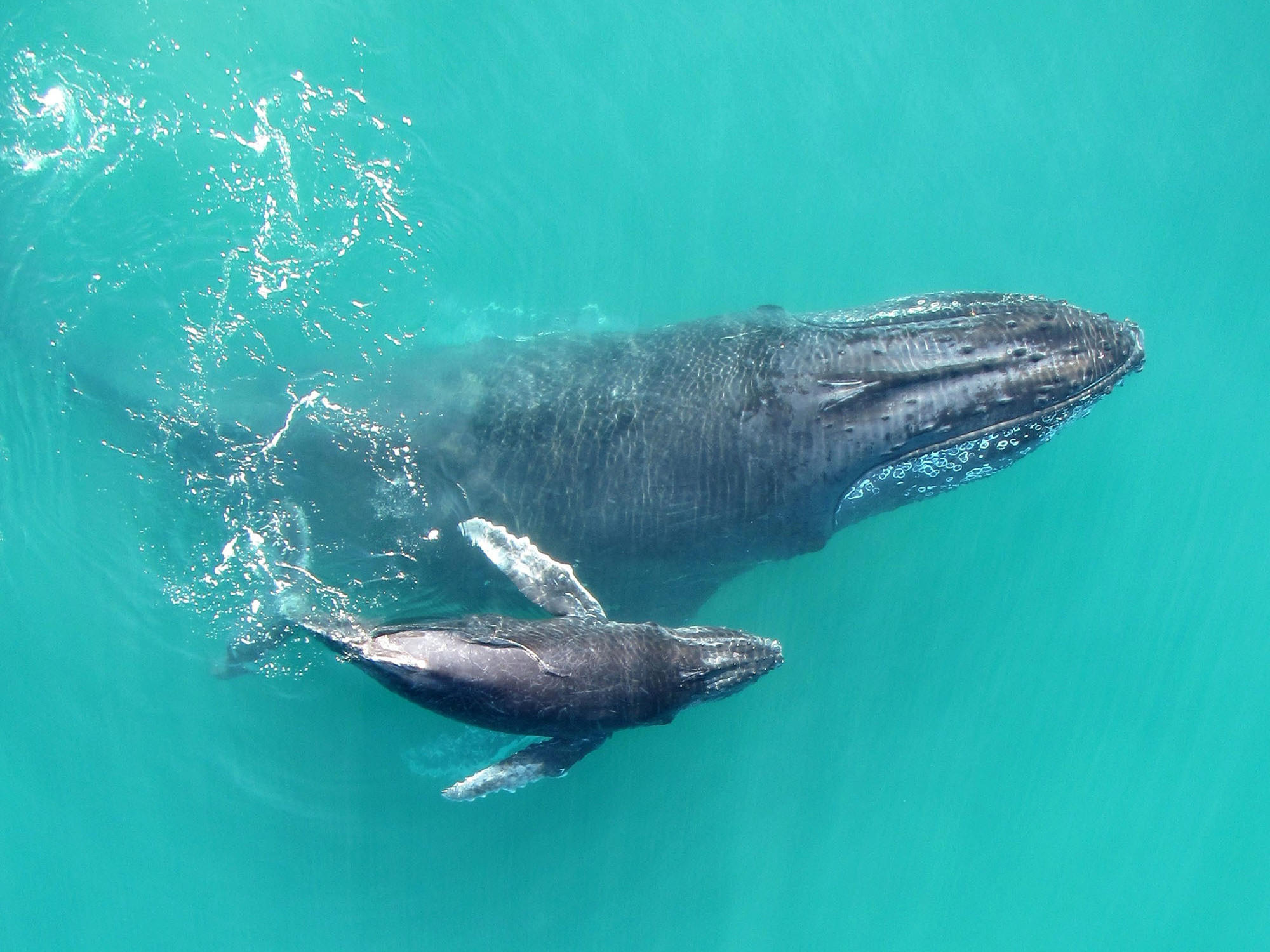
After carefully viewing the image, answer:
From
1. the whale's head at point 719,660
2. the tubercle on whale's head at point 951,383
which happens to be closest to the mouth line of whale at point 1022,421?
the tubercle on whale's head at point 951,383

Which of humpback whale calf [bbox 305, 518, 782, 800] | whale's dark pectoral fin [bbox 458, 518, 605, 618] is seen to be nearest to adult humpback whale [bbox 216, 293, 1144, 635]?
whale's dark pectoral fin [bbox 458, 518, 605, 618]

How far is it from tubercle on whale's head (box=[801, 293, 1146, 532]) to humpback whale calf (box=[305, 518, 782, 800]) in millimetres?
2812

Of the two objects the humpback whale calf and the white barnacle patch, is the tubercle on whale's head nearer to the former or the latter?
the white barnacle patch

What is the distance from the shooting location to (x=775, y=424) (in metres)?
10.0

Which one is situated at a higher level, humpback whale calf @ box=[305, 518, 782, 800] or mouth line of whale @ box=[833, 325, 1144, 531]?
mouth line of whale @ box=[833, 325, 1144, 531]

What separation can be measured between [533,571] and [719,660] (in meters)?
2.73

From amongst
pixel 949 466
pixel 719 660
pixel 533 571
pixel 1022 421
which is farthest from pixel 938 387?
pixel 533 571

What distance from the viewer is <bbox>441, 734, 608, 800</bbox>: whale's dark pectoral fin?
32.8ft

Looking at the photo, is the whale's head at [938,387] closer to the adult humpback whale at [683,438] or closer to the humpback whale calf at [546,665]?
the adult humpback whale at [683,438]

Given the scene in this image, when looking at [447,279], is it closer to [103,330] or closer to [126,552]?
[103,330]

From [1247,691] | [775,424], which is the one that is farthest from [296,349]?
[1247,691]

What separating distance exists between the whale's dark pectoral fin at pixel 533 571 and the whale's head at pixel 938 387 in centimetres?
331

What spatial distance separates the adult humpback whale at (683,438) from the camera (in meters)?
9.72

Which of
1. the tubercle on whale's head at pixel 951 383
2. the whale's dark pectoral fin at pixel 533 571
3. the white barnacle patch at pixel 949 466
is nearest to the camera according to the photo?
the tubercle on whale's head at pixel 951 383
